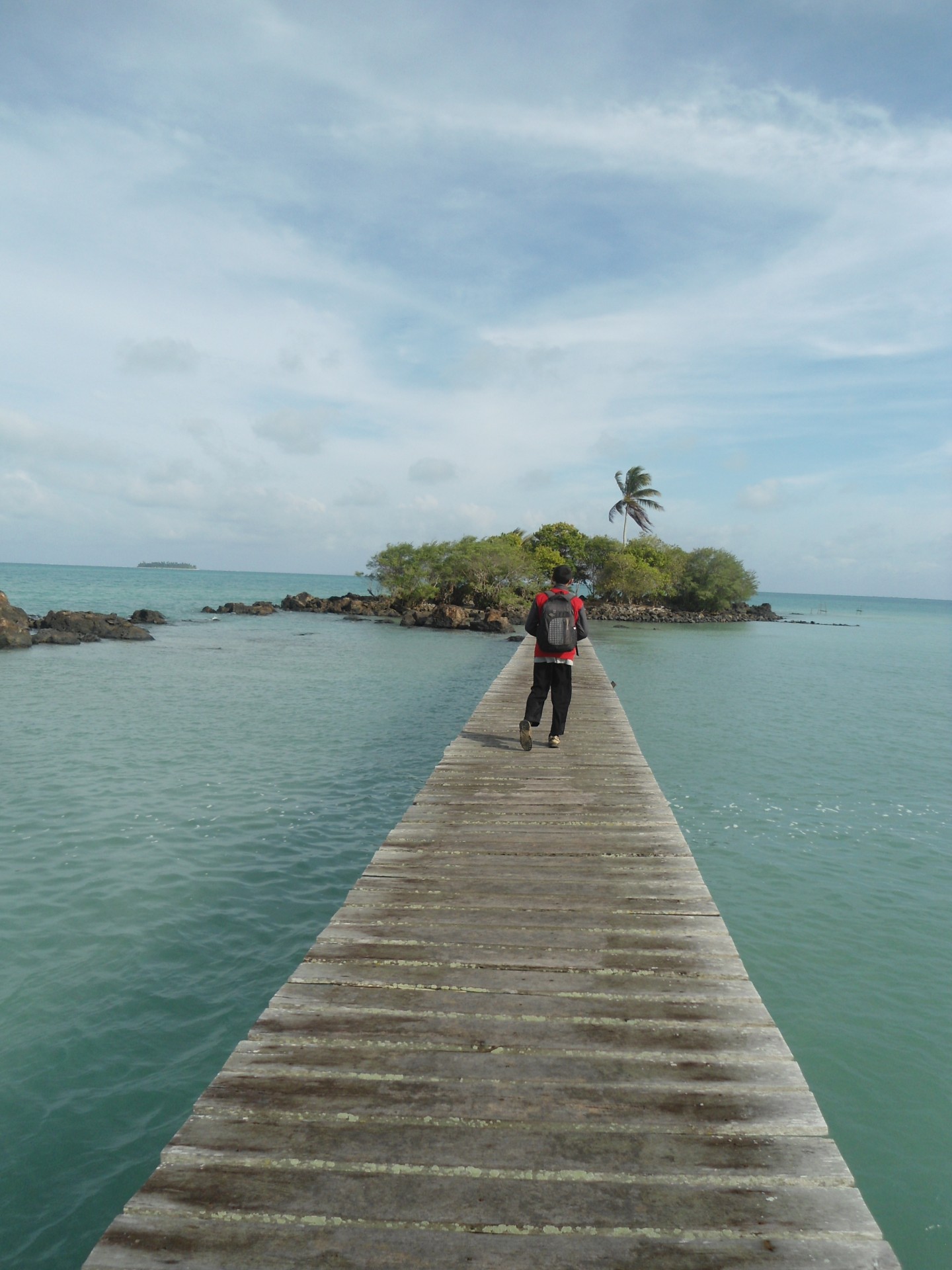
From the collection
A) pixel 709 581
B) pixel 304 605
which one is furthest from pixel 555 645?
pixel 709 581

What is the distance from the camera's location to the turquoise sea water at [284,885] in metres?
4.33

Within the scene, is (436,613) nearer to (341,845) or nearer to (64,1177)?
(341,845)

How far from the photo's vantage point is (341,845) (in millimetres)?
8641

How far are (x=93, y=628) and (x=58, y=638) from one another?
11.5 feet

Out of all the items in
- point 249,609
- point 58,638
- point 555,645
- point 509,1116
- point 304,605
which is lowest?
point 509,1116

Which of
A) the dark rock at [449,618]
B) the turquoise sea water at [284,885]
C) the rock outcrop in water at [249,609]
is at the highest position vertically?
the rock outcrop in water at [249,609]

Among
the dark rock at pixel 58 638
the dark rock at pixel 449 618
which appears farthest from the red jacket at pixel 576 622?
the dark rock at pixel 449 618

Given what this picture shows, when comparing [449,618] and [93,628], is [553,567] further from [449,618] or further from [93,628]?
[93,628]

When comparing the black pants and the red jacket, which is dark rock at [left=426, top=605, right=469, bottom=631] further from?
the red jacket

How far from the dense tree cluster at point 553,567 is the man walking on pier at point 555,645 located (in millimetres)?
39130

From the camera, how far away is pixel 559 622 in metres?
8.30

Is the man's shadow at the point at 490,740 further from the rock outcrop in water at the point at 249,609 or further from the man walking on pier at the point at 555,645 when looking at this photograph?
the rock outcrop in water at the point at 249,609

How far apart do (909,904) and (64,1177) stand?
753 centimetres

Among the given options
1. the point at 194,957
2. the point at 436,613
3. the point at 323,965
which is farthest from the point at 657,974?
the point at 436,613
